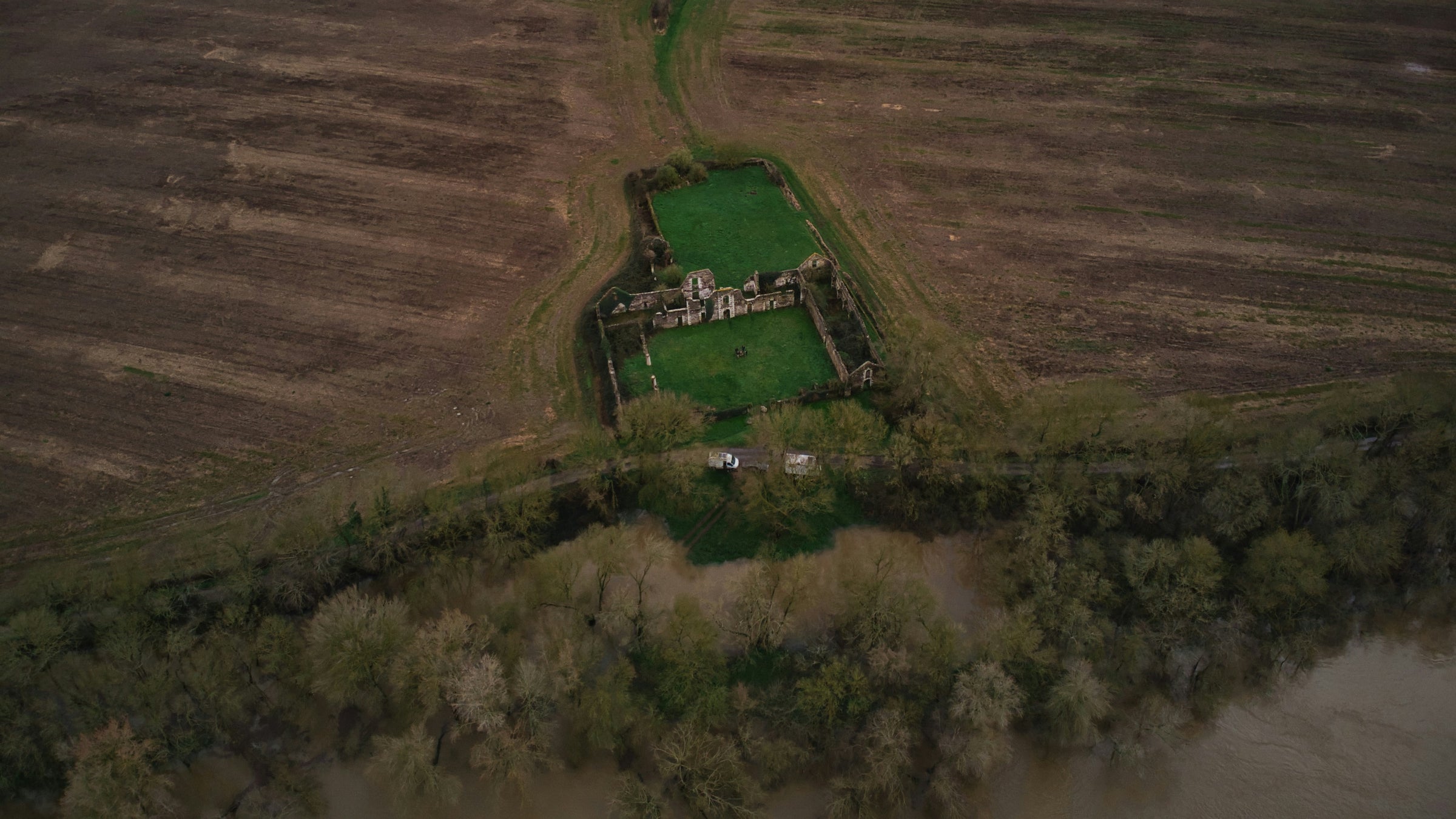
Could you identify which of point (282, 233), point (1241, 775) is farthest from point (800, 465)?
point (282, 233)

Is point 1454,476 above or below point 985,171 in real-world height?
below

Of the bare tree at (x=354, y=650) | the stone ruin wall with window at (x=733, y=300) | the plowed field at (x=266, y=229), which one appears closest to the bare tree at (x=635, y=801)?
the bare tree at (x=354, y=650)

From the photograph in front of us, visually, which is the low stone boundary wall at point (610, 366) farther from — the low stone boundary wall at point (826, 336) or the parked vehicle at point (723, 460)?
the low stone boundary wall at point (826, 336)

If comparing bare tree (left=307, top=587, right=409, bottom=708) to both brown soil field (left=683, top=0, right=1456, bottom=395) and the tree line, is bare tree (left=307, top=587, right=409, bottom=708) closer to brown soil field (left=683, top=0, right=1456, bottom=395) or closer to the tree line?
the tree line

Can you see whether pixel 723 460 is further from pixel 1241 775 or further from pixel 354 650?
pixel 1241 775

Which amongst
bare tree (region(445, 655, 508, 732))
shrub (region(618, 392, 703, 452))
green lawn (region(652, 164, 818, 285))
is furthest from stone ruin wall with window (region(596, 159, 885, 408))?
bare tree (region(445, 655, 508, 732))

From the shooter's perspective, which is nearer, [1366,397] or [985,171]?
[1366,397]

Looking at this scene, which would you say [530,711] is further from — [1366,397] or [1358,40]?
[1358,40]

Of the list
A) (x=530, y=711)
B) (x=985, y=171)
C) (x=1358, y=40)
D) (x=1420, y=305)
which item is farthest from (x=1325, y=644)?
(x=1358, y=40)
